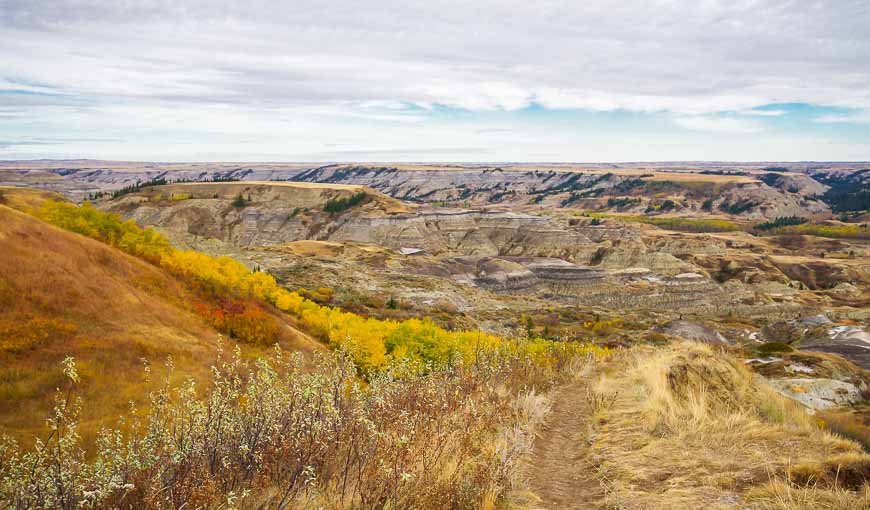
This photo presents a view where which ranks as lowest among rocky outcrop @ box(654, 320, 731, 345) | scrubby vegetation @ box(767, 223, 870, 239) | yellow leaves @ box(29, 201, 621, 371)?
rocky outcrop @ box(654, 320, 731, 345)

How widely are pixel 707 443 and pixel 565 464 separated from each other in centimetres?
183

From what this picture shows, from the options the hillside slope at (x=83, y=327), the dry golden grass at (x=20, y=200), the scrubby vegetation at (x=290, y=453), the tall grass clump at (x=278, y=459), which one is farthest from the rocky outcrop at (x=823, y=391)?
the dry golden grass at (x=20, y=200)

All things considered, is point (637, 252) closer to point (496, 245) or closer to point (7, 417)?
point (496, 245)

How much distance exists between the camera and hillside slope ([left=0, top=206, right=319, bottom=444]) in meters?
12.3

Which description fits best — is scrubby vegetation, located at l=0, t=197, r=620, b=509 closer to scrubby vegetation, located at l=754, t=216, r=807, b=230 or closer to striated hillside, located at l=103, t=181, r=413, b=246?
striated hillside, located at l=103, t=181, r=413, b=246

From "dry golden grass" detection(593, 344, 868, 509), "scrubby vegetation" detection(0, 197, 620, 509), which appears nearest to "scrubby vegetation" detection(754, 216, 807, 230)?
"dry golden grass" detection(593, 344, 868, 509)

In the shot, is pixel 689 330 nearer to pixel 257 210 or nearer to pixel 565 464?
pixel 565 464

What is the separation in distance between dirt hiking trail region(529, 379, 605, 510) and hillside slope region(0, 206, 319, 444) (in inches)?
276

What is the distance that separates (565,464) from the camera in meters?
6.98

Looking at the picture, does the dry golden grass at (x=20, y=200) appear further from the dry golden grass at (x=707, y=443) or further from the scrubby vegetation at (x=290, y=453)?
the dry golden grass at (x=707, y=443)

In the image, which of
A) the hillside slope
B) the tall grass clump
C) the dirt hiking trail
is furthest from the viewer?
the hillside slope

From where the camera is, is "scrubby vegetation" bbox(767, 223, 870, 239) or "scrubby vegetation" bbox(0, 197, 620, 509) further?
"scrubby vegetation" bbox(767, 223, 870, 239)

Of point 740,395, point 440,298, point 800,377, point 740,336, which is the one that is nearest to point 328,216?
point 440,298

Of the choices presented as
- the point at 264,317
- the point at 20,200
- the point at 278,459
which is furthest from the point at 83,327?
the point at 20,200
